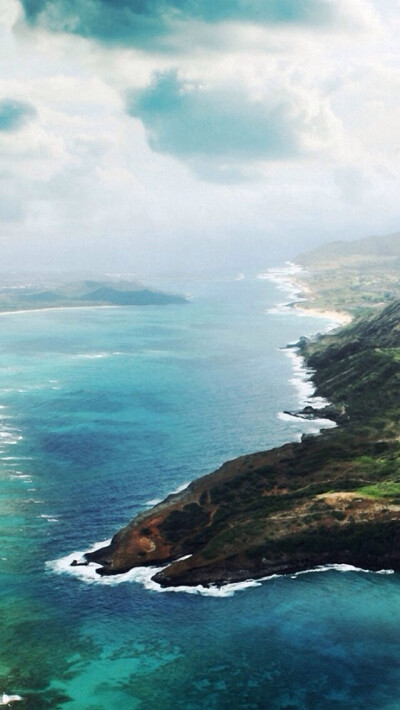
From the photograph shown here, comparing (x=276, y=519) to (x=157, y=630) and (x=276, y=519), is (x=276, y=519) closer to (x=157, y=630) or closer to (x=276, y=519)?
(x=276, y=519)

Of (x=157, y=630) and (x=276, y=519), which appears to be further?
(x=276, y=519)

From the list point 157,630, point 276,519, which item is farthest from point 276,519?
point 157,630

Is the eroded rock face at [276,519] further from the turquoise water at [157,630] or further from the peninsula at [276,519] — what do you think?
the turquoise water at [157,630]

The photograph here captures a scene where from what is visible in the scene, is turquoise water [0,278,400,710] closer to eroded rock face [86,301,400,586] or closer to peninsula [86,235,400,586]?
peninsula [86,235,400,586]

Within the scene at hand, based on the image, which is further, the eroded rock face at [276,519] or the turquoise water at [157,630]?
the eroded rock face at [276,519]

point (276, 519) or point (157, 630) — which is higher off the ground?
point (276, 519)

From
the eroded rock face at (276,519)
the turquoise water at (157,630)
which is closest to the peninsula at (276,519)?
the eroded rock face at (276,519)

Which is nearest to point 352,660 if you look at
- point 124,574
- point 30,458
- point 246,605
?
point 246,605

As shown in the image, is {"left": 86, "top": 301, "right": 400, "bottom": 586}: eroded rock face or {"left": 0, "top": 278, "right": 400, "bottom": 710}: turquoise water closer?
{"left": 0, "top": 278, "right": 400, "bottom": 710}: turquoise water

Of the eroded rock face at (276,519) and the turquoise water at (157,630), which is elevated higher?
the eroded rock face at (276,519)

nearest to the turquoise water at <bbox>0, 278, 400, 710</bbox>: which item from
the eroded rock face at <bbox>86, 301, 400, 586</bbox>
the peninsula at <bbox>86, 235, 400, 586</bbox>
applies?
the peninsula at <bbox>86, 235, 400, 586</bbox>
